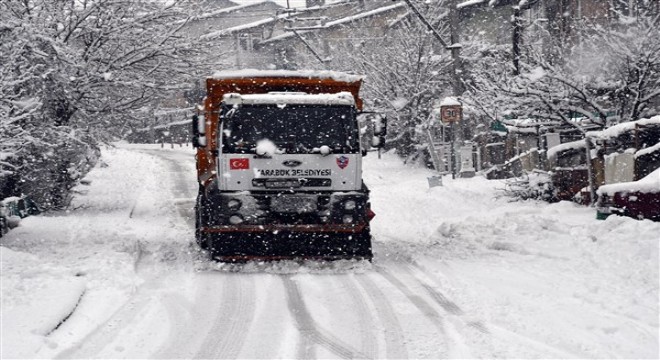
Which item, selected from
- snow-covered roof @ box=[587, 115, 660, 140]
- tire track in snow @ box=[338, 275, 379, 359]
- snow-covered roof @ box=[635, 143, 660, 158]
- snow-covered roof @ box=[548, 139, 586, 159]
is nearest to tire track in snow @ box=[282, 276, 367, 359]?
tire track in snow @ box=[338, 275, 379, 359]

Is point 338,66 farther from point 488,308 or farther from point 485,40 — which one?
point 488,308

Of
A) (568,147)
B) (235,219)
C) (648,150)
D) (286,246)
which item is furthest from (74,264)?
(568,147)

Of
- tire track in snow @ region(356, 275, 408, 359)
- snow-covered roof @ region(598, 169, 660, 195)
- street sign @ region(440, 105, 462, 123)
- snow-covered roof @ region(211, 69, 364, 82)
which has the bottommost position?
tire track in snow @ region(356, 275, 408, 359)

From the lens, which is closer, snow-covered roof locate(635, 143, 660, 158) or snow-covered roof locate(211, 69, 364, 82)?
snow-covered roof locate(211, 69, 364, 82)

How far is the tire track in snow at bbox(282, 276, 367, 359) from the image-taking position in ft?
18.3

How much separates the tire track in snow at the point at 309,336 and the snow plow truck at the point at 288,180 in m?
1.91

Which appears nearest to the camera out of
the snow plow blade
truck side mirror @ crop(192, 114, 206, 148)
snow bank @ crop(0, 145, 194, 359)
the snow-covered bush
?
snow bank @ crop(0, 145, 194, 359)

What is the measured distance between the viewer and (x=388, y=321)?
259 inches

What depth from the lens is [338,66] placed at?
39469 millimetres

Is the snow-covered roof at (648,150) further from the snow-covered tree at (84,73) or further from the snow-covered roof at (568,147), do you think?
the snow-covered tree at (84,73)

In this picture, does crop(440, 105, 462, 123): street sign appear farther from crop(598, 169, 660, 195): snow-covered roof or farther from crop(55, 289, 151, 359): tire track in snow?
crop(55, 289, 151, 359): tire track in snow

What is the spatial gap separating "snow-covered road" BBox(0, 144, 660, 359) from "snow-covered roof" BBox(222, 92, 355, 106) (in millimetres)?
2245

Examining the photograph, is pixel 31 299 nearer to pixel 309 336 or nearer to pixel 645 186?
pixel 309 336

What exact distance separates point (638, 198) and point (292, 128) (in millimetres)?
4801
